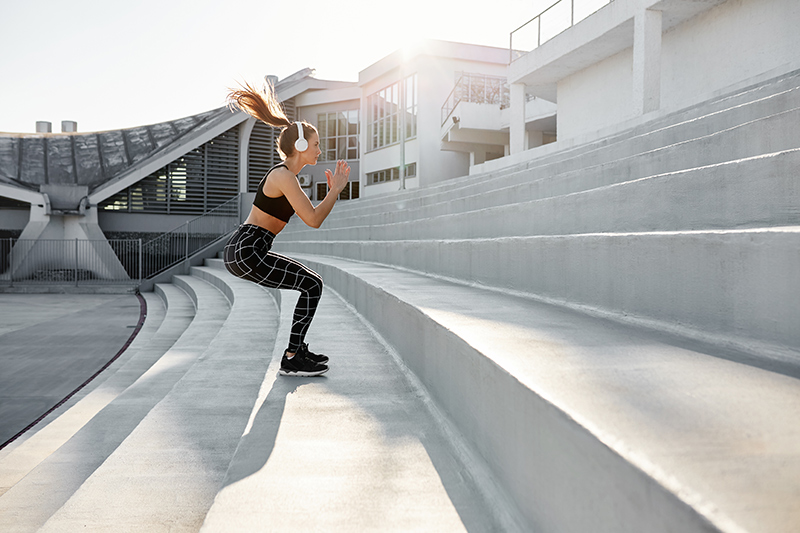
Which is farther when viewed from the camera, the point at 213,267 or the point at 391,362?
the point at 213,267

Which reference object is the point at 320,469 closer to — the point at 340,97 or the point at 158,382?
the point at 158,382

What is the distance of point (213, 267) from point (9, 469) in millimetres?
14156

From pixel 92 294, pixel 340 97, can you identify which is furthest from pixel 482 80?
pixel 92 294

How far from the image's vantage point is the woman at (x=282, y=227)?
327cm

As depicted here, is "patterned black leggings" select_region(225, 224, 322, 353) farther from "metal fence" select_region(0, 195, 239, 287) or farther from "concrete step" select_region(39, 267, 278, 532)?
"metal fence" select_region(0, 195, 239, 287)

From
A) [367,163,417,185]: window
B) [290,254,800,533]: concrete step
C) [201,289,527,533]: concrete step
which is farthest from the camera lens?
[367,163,417,185]: window

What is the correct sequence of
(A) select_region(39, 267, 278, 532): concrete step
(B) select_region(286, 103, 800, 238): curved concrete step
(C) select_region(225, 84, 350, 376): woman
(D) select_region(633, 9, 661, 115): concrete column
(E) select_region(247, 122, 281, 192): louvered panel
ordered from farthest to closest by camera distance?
1. (E) select_region(247, 122, 281, 192): louvered panel
2. (D) select_region(633, 9, 661, 115): concrete column
3. (C) select_region(225, 84, 350, 376): woman
4. (B) select_region(286, 103, 800, 238): curved concrete step
5. (A) select_region(39, 267, 278, 532): concrete step

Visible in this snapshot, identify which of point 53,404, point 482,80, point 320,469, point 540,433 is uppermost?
point 482,80

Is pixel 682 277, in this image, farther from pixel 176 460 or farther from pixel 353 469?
pixel 176 460

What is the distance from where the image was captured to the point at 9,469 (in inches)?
142

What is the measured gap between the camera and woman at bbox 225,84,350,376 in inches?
129

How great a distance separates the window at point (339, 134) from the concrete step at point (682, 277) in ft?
90.7

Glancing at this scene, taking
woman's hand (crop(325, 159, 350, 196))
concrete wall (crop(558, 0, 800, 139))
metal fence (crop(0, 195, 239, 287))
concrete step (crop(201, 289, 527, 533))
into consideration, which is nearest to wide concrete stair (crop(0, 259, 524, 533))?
concrete step (crop(201, 289, 527, 533))

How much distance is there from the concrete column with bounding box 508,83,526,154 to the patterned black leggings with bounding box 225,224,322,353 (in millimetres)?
13972
